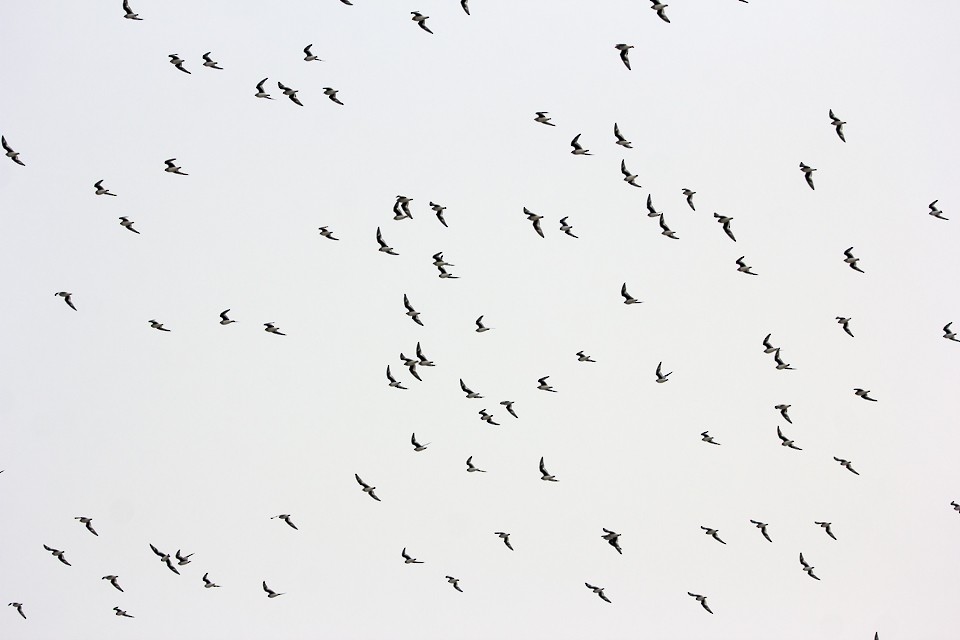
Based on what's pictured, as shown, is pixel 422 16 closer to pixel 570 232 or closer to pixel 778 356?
pixel 570 232

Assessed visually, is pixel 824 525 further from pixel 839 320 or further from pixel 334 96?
pixel 334 96

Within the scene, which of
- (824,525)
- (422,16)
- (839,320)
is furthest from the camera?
(824,525)

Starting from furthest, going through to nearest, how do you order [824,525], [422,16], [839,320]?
1. [824,525]
2. [839,320]
3. [422,16]

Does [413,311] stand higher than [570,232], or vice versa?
[570,232]

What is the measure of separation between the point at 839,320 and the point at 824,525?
11850mm

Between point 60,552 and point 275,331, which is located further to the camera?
point 60,552

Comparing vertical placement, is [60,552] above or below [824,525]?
below

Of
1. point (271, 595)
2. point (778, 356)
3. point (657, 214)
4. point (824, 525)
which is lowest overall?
point (271, 595)

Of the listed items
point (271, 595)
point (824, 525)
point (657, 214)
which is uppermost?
point (657, 214)

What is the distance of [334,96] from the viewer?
326 feet

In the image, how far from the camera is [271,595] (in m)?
115

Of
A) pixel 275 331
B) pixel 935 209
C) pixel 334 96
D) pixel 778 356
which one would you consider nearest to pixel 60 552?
pixel 275 331

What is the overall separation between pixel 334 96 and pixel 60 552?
2568 cm

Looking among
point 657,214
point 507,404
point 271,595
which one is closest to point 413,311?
point 507,404
